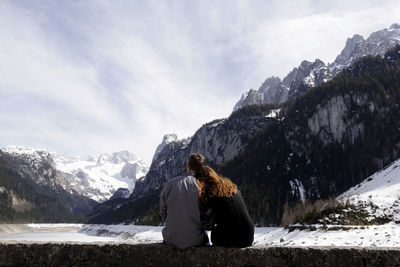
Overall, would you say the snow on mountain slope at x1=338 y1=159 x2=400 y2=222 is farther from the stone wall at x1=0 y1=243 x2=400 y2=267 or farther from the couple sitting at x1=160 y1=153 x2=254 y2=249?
the couple sitting at x1=160 y1=153 x2=254 y2=249

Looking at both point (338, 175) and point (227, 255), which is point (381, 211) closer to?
point (227, 255)

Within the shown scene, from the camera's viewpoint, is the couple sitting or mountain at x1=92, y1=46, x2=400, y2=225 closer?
the couple sitting

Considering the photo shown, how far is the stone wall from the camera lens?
569 centimetres

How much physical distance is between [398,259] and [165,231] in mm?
4121

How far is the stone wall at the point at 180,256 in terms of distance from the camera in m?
5.69

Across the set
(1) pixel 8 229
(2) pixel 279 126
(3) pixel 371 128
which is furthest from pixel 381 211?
(1) pixel 8 229

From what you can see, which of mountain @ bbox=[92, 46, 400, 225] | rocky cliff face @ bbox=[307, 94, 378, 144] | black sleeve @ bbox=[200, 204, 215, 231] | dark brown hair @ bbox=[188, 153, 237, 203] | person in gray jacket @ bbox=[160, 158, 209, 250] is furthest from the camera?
rocky cliff face @ bbox=[307, 94, 378, 144]

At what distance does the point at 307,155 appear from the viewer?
164 m

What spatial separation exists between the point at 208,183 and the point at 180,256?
4.67ft

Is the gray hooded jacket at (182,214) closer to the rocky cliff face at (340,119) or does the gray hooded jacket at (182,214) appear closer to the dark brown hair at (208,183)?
the dark brown hair at (208,183)

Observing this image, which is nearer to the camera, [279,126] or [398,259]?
[398,259]

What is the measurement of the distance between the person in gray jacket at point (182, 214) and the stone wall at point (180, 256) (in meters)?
0.19

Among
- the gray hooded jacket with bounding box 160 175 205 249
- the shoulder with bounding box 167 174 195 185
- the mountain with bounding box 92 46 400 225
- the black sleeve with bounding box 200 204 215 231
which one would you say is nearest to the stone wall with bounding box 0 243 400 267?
the gray hooded jacket with bounding box 160 175 205 249

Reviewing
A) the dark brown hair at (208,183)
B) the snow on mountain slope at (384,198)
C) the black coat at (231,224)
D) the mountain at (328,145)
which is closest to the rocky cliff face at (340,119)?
the mountain at (328,145)
